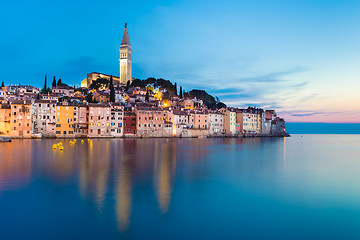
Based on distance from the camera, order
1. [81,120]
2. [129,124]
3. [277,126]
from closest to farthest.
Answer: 1. [81,120]
2. [129,124]
3. [277,126]

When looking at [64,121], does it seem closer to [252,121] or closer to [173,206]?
[173,206]

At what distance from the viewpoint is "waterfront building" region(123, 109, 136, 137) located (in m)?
60.1

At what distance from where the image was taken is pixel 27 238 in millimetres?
6746

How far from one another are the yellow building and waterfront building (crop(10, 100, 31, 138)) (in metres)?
5.05

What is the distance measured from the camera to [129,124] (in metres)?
60.4

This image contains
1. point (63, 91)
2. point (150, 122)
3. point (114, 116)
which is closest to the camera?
point (114, 116)

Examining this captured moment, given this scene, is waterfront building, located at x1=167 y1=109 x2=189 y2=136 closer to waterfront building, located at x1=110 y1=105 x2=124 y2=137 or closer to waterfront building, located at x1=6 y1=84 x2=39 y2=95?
waterfront building, located at x1=110 y1=105 x2=124 y2=137

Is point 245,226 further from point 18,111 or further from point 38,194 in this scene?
point 18,111

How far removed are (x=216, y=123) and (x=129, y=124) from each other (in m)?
25.7

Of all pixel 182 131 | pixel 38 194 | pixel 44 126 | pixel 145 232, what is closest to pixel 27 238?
pixel 145 232

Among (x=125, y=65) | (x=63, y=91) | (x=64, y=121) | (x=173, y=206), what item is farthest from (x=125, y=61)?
(x=173, y=206)

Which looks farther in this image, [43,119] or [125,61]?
[125,61]

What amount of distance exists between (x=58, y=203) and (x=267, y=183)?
1007cm

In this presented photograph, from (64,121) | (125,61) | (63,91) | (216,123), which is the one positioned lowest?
(216,123)
